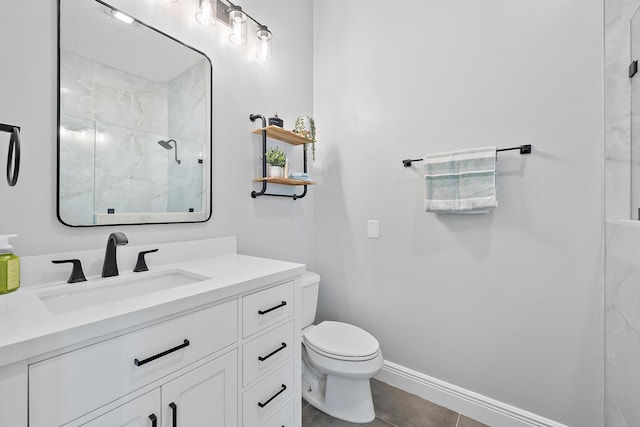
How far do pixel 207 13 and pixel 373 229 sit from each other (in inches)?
58.7

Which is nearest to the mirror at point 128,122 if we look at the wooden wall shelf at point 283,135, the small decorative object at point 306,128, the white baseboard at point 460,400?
the wooden wall shelf at point 283,135

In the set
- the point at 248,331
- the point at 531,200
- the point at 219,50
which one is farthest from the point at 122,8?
the point at 531,200

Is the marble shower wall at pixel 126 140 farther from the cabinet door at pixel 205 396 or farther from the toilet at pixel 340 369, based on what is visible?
the toilet at pixel 340 369

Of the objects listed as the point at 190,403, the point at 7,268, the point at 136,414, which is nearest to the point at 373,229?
the point at 190,403

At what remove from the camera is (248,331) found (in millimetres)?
965

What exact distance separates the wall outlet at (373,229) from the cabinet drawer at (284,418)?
3.45ft

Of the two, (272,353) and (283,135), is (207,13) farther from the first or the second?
(272,353)

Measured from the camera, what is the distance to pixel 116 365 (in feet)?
2.15

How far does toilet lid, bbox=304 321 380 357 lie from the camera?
1443 millimetres

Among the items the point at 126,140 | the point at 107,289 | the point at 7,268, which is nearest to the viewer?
the point at 7,268

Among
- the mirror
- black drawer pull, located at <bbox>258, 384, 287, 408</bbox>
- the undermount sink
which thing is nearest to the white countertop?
the undermount sink

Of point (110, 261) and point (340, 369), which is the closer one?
point (110, 261)

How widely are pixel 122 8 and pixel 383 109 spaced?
1.40m

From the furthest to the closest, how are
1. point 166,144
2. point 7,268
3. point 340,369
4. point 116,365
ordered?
1. point 340,369
2. point 166,144
3. point 7,268
4. point 116,365
